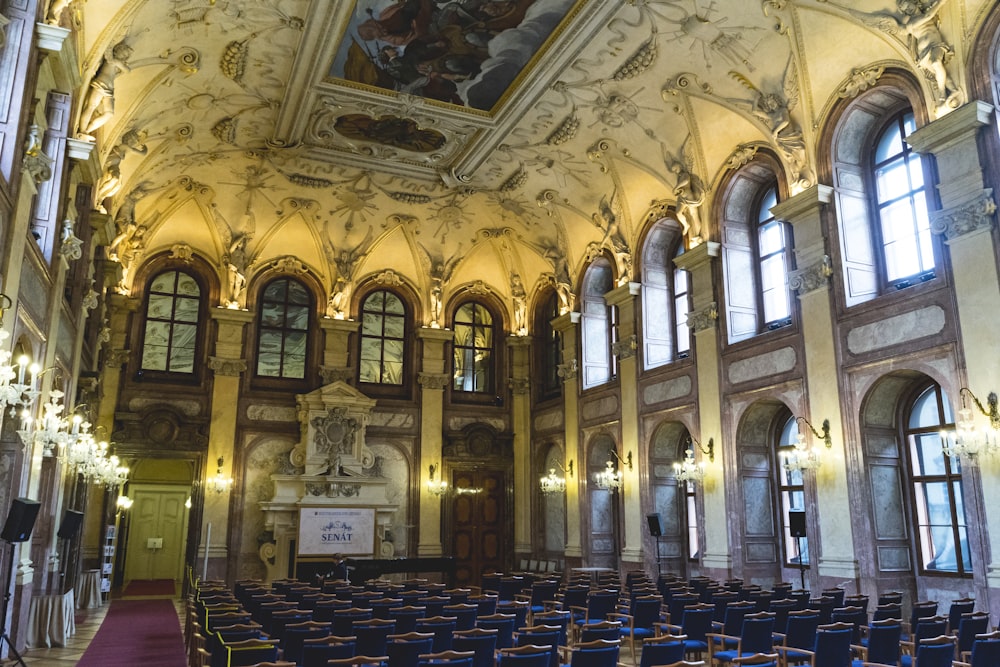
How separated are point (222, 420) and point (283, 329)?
319 centimetres

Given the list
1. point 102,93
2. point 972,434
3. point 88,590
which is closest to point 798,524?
point 972,434

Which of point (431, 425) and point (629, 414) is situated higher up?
point (431, 425)

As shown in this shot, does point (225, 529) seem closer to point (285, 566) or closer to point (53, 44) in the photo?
point (285, 566)

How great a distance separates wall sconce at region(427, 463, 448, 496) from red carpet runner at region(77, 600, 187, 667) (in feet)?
24.4

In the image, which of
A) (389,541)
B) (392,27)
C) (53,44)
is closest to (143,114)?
(392,27)

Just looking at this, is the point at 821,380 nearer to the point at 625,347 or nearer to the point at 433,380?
the point at 625,347

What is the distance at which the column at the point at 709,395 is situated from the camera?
15586mm

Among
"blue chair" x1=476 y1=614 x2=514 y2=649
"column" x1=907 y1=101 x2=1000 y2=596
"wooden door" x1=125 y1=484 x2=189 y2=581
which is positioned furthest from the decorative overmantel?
"column" x1=907 y1=101 x2=1000 y2=596

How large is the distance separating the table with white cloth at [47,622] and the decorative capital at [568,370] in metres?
13.4

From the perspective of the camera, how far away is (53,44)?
9406 millimetres

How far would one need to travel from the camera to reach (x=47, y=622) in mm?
11703

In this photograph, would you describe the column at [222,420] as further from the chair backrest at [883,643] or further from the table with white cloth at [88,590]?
the chair backrest at [883,643]

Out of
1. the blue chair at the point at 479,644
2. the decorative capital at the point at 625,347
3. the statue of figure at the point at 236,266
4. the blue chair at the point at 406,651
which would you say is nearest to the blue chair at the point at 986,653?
the blue chair at the point at 479,644

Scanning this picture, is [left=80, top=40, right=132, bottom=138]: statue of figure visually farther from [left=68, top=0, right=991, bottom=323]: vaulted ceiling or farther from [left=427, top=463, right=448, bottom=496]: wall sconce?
[left=427, top=463, right=448, bottom=496]: wall sconce
